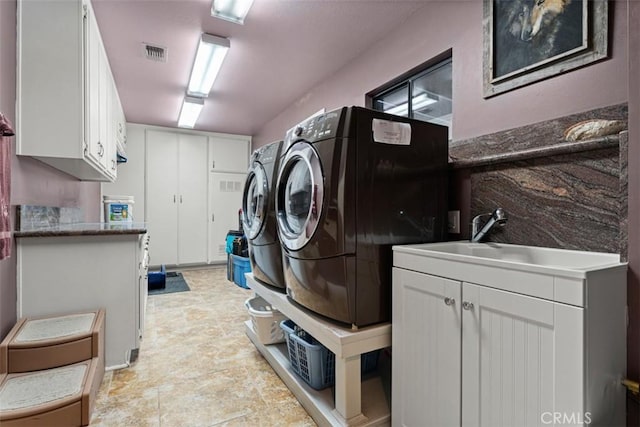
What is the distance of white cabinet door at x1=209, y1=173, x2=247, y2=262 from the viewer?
5.92 meters

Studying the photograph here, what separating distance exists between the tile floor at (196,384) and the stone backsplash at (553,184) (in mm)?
1476

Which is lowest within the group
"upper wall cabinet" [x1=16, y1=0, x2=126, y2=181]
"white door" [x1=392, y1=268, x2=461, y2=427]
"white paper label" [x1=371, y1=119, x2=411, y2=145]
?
"white door" [x1=392, y1=268, x2=461, y2=427]

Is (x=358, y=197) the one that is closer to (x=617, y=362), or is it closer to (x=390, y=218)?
(x=390, y=218)

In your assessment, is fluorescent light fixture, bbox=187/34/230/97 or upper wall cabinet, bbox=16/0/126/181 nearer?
upper wall cabinet, bbox=16/0/126/181

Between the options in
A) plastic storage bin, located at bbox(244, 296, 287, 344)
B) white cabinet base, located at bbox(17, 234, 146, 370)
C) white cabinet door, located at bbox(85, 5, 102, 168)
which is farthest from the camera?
plastic storage bin, located at bbox(244, 296, 287, 344)

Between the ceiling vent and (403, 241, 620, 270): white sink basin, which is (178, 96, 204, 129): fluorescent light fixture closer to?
the ceiling vent

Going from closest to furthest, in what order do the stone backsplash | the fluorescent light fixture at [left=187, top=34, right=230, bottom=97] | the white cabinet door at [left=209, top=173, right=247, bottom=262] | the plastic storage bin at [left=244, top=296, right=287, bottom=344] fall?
the stone backsplash → the plastic storage bin at [left=244, top=296, right=287, bottom=344] → the fluorescent light fixture at [left=187, top=34, right=230, bottom=97] → the white cabinet door at [left=209, top=173, right=247, bottom=262]

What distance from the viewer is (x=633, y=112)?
1090 millimetres

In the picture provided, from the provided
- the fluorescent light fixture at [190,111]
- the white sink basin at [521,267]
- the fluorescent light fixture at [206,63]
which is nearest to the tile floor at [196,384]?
the white sink basin at [521,267]

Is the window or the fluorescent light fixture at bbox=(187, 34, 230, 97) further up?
the fluorescent light fixture at bbox=(187, 34, 230, 97)

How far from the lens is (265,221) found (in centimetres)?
220

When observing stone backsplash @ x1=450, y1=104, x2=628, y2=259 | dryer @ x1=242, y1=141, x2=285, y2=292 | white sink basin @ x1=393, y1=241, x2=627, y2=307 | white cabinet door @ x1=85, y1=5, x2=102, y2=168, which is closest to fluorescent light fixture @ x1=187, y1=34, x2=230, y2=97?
white cabinet door @ x1=85, y1=5, x2=102, y2=168

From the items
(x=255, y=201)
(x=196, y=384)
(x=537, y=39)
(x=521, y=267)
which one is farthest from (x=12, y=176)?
(x=537, y=39)

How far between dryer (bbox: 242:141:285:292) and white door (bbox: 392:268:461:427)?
94 centimetres
